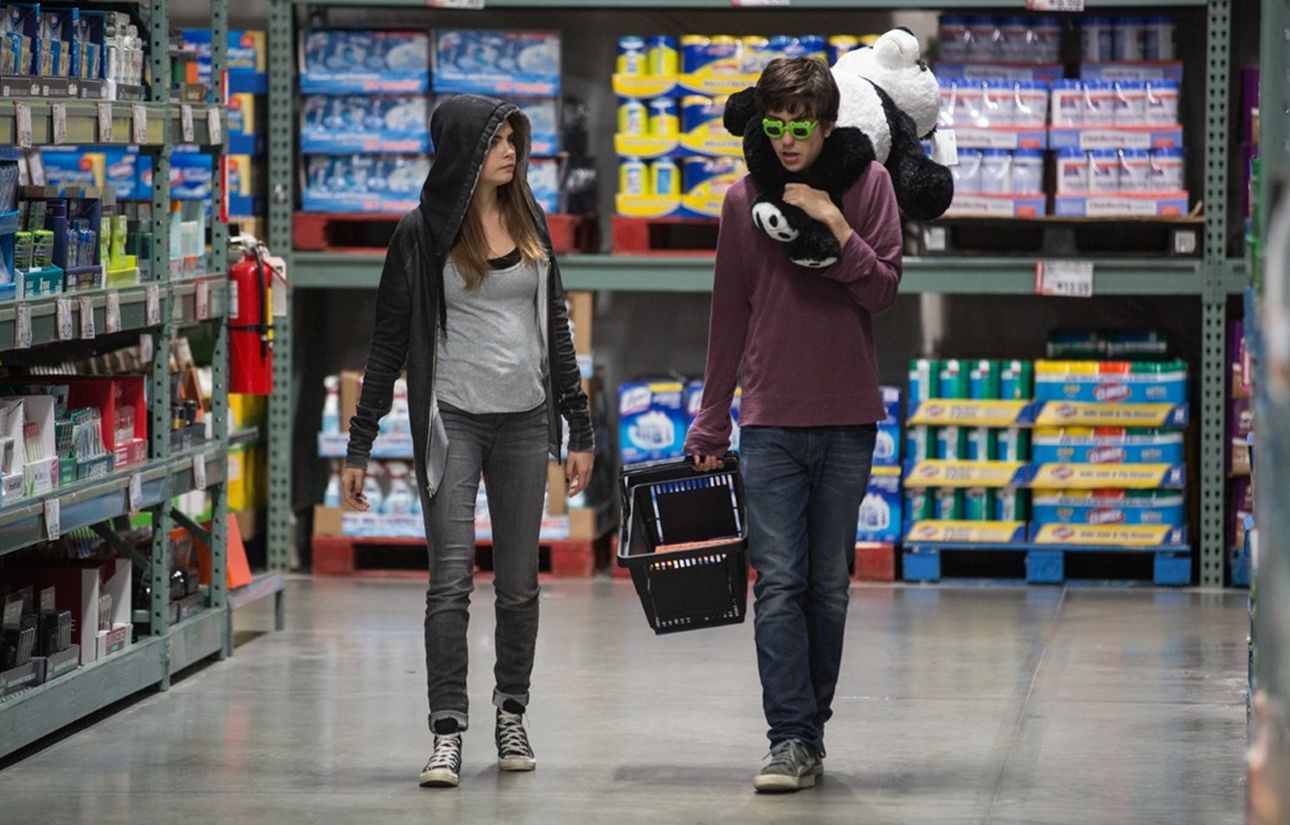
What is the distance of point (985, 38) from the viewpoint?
8.95 m

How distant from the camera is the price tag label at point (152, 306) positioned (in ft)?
22.2

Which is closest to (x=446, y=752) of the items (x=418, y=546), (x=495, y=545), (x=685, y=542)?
(x=495, y=545)

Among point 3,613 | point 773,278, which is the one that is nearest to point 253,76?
point 3,613

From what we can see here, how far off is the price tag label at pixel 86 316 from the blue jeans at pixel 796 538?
2.05 metres

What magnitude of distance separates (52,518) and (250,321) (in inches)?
68.8

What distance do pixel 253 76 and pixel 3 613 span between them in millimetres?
3884

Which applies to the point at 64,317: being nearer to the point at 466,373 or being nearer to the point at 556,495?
the point at 466,373

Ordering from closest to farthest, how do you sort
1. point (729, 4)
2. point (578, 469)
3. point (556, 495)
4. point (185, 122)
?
point (578, 469)
point (185, 122)
point (729, 4)
point (556, 495)

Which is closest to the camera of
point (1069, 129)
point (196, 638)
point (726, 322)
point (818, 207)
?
point (818, 207)

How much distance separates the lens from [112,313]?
254 inches

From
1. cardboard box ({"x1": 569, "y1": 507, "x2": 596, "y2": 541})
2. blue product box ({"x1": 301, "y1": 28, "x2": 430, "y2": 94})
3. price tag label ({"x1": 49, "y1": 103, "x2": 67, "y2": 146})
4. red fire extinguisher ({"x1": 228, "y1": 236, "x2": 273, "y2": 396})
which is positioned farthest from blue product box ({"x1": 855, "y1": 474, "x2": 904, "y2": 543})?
price tag label ({"x1": 49, "y1": 103, "x2": 67, "y2": 146})

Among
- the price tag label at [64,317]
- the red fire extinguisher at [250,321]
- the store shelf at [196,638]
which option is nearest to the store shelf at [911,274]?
the red fire extinguisher at [250,321]

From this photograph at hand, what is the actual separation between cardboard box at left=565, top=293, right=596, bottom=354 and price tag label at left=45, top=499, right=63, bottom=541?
3438mm

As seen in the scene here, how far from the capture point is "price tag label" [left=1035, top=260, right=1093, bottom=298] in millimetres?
8773
